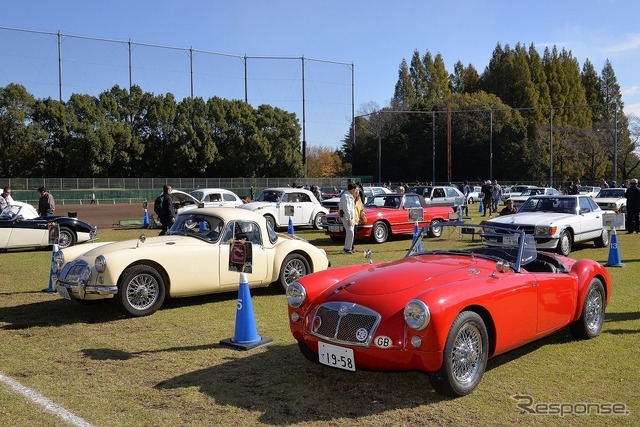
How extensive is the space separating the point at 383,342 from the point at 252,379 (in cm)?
144

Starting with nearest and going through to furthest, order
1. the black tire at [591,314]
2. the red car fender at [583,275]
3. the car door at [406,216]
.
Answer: the red car fender at [583,275], the black tire at [591,314], the car door at [406,216]

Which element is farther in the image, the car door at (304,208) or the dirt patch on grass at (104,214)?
the dirt patch on grass at (104,214)

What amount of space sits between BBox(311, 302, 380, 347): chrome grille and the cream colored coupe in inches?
90.1

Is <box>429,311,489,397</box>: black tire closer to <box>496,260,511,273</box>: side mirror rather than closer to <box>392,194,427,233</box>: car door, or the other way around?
<box>496,260,511,273</box>: side mirror

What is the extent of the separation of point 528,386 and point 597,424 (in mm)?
815

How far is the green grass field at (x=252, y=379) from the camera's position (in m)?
4.61

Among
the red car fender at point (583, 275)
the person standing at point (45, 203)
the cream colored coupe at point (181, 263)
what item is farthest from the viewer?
the person standing at point (45, 203)

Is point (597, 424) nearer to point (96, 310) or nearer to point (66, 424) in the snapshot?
point (66, 424)

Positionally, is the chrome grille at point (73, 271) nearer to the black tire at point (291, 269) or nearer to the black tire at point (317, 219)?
the black tire at point (291, 269)

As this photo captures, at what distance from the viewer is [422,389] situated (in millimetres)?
5238

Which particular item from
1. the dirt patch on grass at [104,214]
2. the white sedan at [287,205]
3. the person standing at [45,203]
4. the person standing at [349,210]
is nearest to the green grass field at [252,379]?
the person standing at [349,210]

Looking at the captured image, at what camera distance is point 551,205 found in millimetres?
15516

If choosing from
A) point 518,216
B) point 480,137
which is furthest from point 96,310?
point 480,137

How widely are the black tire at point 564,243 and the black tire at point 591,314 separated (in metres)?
7.52
